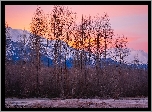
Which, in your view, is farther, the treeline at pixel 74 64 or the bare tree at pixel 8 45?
the treeline at pixel 74 64

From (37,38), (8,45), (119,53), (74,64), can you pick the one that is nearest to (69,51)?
(74,64)

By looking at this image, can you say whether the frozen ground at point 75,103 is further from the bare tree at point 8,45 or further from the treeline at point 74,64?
the bare tree at point 8,45

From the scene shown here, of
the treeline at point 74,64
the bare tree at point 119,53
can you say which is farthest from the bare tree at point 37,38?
the bare tree at point 119,53

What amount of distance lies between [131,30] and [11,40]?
1.77 meters

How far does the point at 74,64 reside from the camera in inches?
236

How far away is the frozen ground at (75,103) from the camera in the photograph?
5.83 meters

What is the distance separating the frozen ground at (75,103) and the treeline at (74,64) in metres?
0.09

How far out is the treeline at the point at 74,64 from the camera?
5949 millimetres

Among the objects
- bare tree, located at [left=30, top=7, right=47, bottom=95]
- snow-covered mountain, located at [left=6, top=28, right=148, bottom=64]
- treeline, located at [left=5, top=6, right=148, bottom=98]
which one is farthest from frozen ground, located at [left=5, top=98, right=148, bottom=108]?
snow-covered mountain, located at [left=6, top=28, right=148, bottom=64]

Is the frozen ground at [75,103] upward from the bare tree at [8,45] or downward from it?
downward

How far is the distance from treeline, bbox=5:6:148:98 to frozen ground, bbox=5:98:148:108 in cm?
9

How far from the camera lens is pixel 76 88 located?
19.7 ft

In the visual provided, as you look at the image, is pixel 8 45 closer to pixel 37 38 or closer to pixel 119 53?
pixel 37 38

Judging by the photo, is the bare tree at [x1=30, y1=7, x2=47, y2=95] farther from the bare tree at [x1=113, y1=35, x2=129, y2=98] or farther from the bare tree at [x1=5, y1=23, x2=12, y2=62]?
the bare tree at [x1=113, y1=35, x2=129, y2=98]
